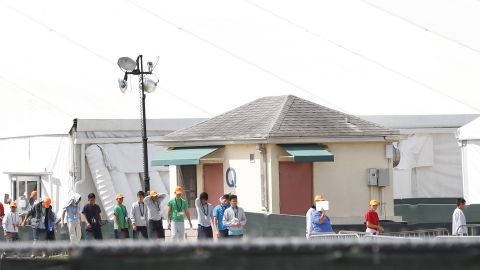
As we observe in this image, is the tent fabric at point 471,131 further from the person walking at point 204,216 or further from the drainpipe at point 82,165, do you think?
the person walking at point 204,216

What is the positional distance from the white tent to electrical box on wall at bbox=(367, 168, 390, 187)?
19.7 ft

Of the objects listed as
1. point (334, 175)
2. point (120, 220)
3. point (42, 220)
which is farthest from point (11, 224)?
point (334, 175)

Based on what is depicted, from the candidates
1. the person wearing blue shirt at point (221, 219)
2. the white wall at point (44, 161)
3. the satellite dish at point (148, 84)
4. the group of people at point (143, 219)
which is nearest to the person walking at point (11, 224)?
the group of people at point (143, 219)

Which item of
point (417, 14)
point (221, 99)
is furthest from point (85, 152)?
point (417, 14)

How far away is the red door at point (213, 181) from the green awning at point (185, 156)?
32cm

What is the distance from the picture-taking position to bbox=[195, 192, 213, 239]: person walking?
24141mm

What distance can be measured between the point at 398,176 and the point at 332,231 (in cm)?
1349

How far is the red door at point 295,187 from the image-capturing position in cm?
2778

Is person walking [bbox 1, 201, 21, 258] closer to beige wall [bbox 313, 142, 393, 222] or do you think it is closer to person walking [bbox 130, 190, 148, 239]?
person walking [bbox 130, 190, 148, 239]

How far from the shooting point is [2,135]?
116ft

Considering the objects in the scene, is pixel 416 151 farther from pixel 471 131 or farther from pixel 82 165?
pixel 82 165

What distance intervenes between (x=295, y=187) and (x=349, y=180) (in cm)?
127

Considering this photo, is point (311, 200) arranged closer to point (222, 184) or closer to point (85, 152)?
point (222, 184)

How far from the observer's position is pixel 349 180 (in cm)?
2833
